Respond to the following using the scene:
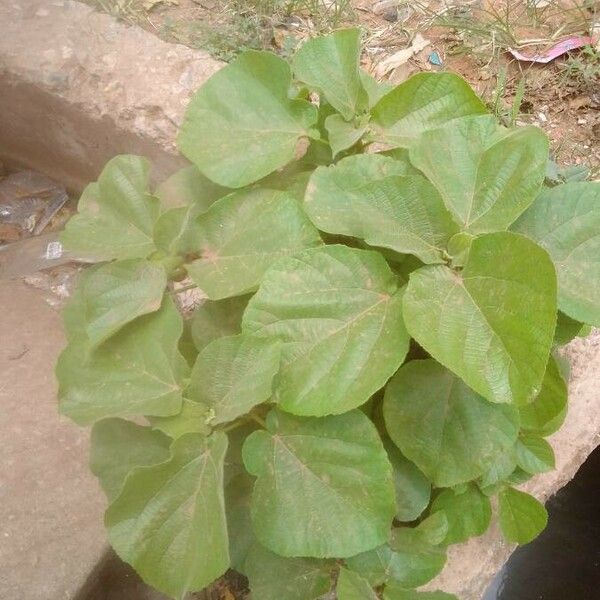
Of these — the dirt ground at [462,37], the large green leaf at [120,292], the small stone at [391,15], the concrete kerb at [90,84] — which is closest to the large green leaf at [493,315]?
the large green leaf at [120,292]

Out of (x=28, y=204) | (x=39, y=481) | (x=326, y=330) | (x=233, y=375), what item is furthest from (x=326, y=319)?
(x=28, y=204)

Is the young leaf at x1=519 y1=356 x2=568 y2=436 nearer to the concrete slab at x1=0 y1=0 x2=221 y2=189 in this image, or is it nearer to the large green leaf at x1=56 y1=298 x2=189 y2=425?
the large green leaf at x1=56 y1=298 x2=189 y2=425

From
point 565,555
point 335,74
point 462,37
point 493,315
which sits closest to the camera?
point 493,315

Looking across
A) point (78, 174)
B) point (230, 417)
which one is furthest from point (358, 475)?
point (78, 174)

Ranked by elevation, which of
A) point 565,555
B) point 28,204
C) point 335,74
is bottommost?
point 565,555

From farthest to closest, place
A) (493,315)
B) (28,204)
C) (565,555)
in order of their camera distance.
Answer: (28,204), (565,555), (493,315)

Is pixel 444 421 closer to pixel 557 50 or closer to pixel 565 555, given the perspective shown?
pixel 565 555

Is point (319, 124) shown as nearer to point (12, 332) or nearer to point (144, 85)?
point (144, 85)

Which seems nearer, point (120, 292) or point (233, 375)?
point (233, 375)
